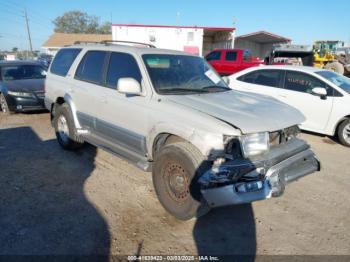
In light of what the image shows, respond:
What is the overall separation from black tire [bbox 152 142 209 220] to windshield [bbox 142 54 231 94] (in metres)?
0.88

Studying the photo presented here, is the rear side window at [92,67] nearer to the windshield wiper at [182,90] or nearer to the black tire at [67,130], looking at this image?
the black tire at [67,130]

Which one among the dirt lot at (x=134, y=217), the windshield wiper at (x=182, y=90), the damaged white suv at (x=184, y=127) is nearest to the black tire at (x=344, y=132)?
the dirt lot at (x=134, y=217)

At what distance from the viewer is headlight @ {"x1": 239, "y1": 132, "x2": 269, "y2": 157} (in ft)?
9.52

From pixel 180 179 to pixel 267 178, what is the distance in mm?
958

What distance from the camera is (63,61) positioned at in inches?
215

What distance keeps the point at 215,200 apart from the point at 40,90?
7255 millimetres

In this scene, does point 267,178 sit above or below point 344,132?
above

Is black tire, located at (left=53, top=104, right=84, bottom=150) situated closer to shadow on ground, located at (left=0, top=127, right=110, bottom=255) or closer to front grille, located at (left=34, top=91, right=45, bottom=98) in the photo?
shadow on ground, located at (left=0, top=127, right=110, bottom=255)

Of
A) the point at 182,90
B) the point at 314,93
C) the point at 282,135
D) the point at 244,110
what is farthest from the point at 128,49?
the point at 314,93

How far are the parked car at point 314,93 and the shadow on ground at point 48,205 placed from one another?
15.0ft

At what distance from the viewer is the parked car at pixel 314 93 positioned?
6090 millimetres

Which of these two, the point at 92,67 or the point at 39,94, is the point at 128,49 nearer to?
the point at 92,67

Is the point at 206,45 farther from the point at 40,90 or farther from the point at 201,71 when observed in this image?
the point at 201,71

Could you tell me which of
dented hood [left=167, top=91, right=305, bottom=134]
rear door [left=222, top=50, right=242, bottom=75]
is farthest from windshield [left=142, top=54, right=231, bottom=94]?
rear door [left=222, top=50, right=242, bottom=75]
